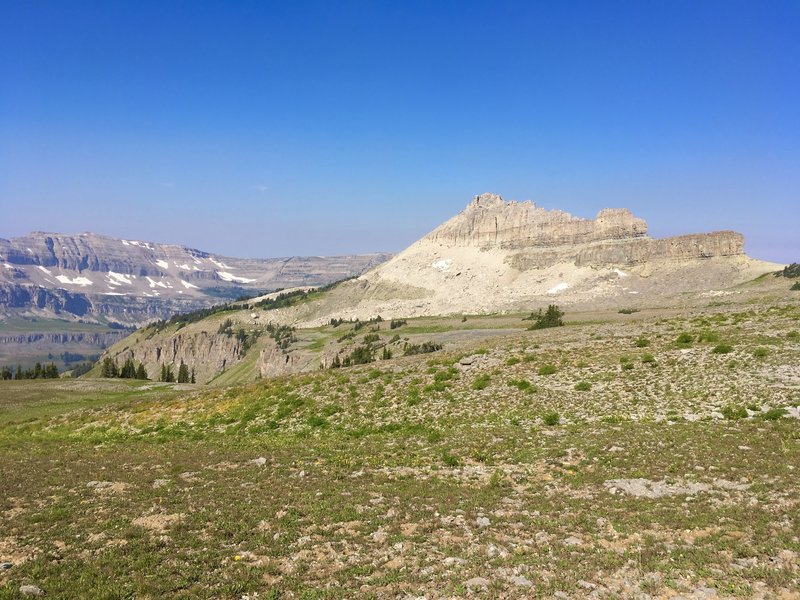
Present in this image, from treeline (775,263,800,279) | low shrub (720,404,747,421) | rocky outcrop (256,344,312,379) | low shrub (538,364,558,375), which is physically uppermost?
treeline (775,263,800,279)

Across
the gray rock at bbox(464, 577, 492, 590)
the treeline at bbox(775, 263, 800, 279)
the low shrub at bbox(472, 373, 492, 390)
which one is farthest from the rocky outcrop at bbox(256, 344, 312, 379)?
the treeline at bbox(775, 263, 800, 279)

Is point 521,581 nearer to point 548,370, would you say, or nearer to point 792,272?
point 548,370

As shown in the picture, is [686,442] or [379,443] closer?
[686,442]

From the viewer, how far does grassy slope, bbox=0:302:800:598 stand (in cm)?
1207

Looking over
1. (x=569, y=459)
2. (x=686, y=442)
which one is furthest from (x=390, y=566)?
(x=686, y=442)

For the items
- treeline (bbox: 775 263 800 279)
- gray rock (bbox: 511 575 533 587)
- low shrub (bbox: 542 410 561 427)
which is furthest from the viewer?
treeline (bbox: 775 263 800 279)

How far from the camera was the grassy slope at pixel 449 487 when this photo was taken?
1207 centimetres

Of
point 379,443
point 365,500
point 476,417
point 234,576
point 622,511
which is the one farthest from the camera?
point 476,417

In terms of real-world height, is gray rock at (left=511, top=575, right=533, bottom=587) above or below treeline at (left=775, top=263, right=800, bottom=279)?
below

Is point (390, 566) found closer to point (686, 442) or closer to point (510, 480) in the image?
point (510, 480)

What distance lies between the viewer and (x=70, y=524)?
53.2 feet

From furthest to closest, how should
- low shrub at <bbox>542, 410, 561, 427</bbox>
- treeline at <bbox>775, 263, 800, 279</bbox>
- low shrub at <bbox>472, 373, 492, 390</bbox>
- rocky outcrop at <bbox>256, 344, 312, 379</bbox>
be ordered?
treeline at <bbox>775, 263, 800, 279</bbox> < rocky outcrop at <bbox>256, 344, 312, 379</bbox> < low shrub at <bbox>472, 373, 492, 390</bbox> < low shrub at <bbox>542, 410, 561, 427</bbox>

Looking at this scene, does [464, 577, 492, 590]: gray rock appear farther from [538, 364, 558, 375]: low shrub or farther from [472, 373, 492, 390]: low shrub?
[538, 364, 558, 375]: low shrub

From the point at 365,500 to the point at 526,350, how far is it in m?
25.9
